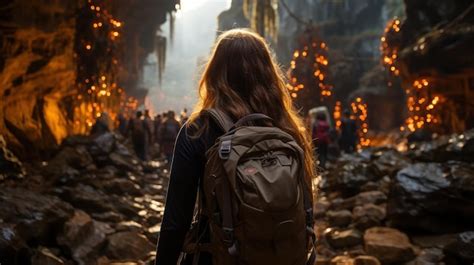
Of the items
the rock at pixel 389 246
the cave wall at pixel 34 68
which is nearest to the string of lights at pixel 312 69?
the cave wall at pixel 34 68

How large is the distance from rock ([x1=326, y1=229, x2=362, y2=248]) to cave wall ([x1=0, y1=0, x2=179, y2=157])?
699cm

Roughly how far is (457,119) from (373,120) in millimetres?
15010

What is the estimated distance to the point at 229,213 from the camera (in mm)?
1579

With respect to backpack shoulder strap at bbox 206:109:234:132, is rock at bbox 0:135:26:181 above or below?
below

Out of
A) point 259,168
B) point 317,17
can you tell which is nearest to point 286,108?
point 259,168

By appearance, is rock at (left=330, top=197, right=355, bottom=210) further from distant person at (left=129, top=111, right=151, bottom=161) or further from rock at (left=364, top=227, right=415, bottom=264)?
distant person at (left=129, top=111, right=151, bottom=161)

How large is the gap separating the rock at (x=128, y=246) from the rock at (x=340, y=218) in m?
2.97

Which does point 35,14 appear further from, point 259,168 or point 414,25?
point 414,25

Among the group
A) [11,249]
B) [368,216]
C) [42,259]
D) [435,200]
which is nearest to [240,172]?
[11,249]

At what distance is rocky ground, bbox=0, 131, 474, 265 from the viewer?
446 cm

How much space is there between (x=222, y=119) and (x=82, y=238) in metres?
3.85

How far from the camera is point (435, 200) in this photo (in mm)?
5406

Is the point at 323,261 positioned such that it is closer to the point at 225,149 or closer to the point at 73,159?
the point at 225,149

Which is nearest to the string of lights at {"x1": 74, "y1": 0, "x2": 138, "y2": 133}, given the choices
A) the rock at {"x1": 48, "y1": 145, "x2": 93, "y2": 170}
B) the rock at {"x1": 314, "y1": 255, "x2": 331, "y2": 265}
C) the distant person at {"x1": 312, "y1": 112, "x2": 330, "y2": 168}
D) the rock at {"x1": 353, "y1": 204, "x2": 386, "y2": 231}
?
the rock at {"x1": 48, "y1": 145, "x2": 93, "y2": 170}
